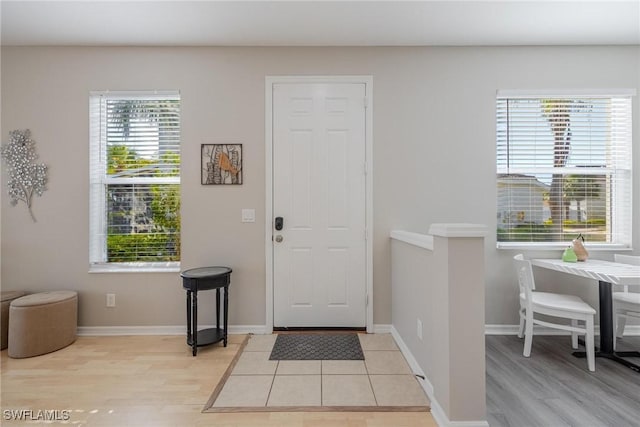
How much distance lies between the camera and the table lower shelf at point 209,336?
2.60m

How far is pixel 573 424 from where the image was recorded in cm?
173

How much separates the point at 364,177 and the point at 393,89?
91 cm

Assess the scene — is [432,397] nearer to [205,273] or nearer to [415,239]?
[415,239]

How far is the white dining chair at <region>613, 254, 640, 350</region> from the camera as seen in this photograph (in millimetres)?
2506

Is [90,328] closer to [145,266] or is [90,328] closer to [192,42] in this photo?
[145,266]

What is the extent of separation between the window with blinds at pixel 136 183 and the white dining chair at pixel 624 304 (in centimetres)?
398

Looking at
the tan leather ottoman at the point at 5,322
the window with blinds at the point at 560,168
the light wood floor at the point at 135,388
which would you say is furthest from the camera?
the window with blinds at the point at 560,168

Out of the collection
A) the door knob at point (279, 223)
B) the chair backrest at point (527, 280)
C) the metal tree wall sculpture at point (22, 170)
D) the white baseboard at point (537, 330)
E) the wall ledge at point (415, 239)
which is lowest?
the white baseboard at point (537, 330)

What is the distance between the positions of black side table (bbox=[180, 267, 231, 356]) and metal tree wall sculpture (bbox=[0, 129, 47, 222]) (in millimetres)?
1796

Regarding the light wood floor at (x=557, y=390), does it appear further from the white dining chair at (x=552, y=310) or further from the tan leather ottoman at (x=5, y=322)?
the tan leather ottoman at (x=5, y=322)

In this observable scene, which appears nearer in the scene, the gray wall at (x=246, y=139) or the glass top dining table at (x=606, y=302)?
the glass top dining table at (x=606, y=302)

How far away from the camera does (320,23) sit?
263cm

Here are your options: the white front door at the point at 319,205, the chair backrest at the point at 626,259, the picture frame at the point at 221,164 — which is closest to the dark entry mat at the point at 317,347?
the white front door at the point at 319,205

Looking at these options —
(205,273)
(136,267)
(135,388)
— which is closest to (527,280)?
(205,273)
